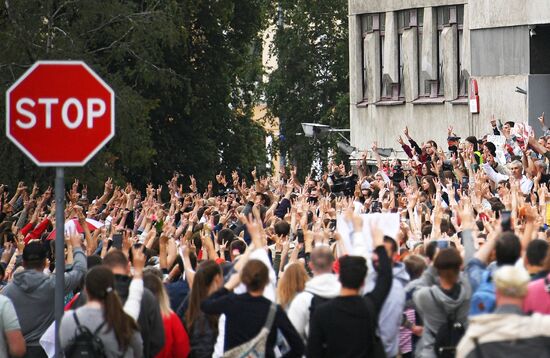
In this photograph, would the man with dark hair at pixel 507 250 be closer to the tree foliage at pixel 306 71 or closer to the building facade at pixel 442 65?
the building facade at pixel 442 65

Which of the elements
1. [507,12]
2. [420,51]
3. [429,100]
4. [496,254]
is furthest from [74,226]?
[420,51]

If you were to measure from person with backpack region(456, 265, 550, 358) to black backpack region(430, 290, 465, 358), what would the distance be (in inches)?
64.0

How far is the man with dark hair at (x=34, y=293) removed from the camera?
45.4 feet

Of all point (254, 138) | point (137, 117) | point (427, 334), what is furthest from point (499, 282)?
point (254, 138)

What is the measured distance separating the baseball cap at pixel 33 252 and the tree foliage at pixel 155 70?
25881mm

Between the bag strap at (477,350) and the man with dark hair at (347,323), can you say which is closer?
the bag strap at (477,350)

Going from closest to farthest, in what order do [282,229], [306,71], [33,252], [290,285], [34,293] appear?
[290,285] → [33,252] → [34,293] → [282,229] → [306,71]

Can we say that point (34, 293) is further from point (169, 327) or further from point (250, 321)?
point (250, 321)

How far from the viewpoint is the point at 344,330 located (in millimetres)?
11164

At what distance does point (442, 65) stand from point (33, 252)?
35.4 m

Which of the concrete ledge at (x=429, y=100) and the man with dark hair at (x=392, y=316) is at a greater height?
the concrete ledge at (x=429, y=100)

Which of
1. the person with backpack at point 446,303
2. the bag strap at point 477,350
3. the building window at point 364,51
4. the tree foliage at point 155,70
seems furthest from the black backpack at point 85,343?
the building window at point 364,51

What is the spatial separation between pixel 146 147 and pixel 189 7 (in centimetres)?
682

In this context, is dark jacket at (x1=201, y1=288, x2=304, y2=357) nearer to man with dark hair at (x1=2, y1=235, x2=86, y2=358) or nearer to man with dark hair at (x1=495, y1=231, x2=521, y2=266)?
man with dark hair at (x1=495, y1=231, x2=521, y2=266)
